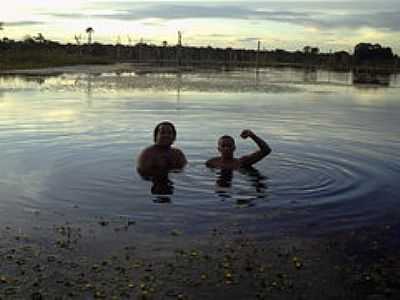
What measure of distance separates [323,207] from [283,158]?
4098 mm

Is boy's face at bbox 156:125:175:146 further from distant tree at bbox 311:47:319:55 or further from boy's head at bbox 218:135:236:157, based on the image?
distant tree at bbox 311:47:319:55

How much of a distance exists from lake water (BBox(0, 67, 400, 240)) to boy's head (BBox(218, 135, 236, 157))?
0.43 meters

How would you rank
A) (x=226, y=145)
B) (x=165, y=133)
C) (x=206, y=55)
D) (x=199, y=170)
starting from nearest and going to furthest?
(x=165, y=133) → (x=226, y=145) → (x=199, y=170) → (x=206, y=55)

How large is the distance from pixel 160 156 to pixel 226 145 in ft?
4.15

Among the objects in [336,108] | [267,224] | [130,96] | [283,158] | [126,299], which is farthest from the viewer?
[130,96]

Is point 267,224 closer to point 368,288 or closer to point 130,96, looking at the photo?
point 368,288

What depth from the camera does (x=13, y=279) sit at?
614 centimetres

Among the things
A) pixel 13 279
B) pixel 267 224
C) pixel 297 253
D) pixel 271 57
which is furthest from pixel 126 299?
pixel 271 57

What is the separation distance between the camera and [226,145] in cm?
1189

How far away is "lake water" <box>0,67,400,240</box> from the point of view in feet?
29.3

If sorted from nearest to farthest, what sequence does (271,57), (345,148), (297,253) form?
(297,253) → (345,148) → (271,57)

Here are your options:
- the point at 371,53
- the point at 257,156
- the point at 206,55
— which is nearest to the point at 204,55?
the point at 206,55

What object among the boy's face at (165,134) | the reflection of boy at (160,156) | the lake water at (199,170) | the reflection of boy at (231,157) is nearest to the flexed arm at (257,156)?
the reflection of boy at (231,157)

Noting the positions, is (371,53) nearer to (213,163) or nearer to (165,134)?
(213,163)
